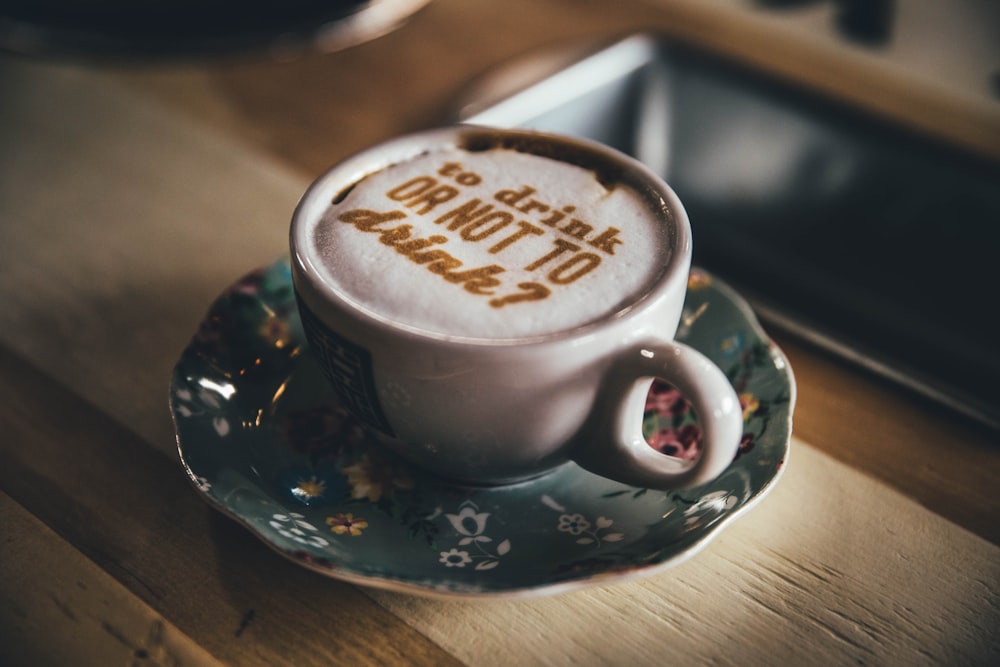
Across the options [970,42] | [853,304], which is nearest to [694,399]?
[853,304]

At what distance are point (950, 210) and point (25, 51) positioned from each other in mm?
787

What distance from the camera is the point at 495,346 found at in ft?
1.21

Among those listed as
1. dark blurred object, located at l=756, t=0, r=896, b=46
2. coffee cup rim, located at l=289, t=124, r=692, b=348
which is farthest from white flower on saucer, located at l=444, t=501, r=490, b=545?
dark blurred object, located at l=756, t=0, r=896, b=46

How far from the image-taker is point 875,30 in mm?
997

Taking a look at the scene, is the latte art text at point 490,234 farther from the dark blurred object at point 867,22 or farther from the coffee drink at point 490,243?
the dark blurred object at point 867,22

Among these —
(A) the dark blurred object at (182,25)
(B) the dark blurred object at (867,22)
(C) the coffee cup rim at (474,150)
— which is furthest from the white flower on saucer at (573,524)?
(B) the dark blurred object at (867,22)

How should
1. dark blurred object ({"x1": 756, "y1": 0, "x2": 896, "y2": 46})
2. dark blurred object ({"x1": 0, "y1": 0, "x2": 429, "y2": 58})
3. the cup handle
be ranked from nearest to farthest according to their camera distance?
the cup handle, dark blurred object ({"x1": 0, "y1": 0, "x2": 429, "y2": 58}), dark blurred object ({"x1": 756, "y1": 0, "x2": 896, "y2": 46})

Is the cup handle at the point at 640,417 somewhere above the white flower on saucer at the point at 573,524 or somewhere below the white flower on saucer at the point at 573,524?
above

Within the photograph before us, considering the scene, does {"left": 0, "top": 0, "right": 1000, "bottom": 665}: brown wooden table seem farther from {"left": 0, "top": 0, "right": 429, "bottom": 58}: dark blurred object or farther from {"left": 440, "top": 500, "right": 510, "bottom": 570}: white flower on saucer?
{"left": 0, "top": 0, "right": 429, "bottom": 58}: dark blurred object

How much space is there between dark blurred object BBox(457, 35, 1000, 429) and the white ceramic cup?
0.70 ft

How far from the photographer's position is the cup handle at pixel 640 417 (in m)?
0.37

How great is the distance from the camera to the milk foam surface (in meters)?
0.39

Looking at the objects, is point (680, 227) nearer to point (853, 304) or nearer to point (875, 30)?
point (853, 304)

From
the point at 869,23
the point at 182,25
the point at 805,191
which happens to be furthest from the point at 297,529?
the point at 869,23
